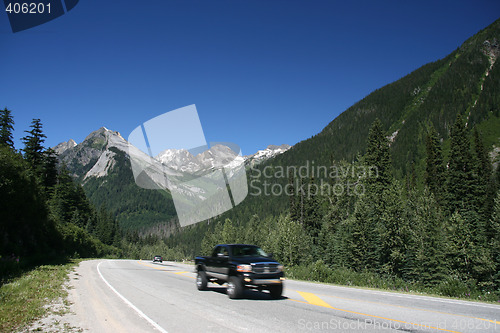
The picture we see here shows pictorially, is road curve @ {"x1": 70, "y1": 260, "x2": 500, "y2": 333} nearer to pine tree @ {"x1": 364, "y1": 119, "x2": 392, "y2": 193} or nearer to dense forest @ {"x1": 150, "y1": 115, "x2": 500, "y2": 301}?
dense forest @ {"x1": 150, "y1": 115, "x2": 500, "y2": 301}

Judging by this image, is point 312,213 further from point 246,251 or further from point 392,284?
point 246,251

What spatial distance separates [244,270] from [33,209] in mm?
29616

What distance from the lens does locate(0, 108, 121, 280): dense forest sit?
81.1ft

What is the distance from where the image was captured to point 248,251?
39.8ft

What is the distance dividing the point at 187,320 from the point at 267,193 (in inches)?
6061

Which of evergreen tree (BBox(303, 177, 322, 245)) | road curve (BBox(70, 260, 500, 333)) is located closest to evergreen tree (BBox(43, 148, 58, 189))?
road curve (BBox(70, 260, 500, 333))

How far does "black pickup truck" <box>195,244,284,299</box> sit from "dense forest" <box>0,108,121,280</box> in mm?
10997

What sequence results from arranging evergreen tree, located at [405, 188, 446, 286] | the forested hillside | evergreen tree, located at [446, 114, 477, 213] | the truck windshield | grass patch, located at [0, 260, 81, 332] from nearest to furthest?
1. grass patch, located at [0, 260, 81, 332]
2. the truck windshield
3. the forested hillside
4. evergreen tree, located at [405, 188, 446, 286]
5. evergreen tree, located at [446, 114, 477, 213]

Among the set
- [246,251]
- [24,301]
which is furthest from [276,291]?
[24,301]

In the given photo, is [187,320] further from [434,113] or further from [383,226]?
[434,113]

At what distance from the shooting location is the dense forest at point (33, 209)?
24711mm

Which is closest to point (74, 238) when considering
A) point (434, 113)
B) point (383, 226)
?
point (383, 226)

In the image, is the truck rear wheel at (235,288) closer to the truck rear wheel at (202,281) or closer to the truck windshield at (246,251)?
the truck windshield at (246,251)

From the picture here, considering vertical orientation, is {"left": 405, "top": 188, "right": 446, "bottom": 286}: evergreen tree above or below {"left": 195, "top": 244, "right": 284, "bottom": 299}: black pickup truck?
below
